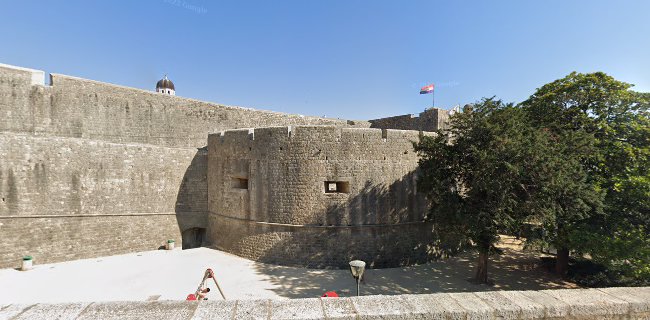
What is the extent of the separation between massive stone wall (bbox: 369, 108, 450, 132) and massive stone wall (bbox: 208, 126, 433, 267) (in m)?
4.23

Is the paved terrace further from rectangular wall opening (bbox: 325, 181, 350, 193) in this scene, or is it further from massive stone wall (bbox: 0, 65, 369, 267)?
rectangular wall opening (bbox: 325, 181, 350, 193)

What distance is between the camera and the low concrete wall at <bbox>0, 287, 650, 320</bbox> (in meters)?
2.63

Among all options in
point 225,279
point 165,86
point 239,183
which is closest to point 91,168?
point 239,183

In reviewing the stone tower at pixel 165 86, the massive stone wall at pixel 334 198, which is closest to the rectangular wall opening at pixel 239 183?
the massive stone wall at pixel 334 198

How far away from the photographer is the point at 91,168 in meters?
13.1

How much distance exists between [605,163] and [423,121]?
822cm

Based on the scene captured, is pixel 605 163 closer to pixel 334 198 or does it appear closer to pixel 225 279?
pixel 334 198

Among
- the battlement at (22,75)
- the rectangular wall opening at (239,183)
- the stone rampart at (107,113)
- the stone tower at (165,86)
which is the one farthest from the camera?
the stone tower at (165,86)

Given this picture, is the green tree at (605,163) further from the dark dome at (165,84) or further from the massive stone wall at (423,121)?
the dark dome at (165,84)

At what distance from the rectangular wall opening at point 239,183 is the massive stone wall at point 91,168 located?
228 centimetres

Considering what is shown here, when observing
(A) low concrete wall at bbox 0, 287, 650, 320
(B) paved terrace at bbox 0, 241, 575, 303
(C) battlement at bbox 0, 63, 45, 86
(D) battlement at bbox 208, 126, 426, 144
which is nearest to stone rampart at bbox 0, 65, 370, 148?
(C) battlement at bbox 0, 63, 45, 86

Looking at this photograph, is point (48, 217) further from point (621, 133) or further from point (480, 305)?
point (621, 133)

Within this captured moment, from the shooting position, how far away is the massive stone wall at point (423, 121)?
1611 cm

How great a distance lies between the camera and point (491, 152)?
972 centimetres
